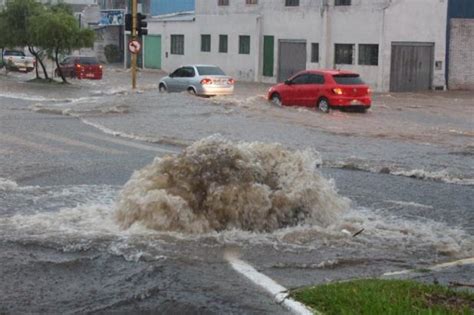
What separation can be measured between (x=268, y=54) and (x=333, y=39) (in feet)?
21.1

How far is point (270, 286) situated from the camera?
7.18 meters

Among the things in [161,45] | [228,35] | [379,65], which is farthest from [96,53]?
[379,65]

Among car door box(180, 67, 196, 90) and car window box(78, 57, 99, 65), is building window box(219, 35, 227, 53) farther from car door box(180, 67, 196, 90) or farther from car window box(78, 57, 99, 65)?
car door box(180, 67, 196, 90)

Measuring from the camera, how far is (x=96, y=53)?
77.7m

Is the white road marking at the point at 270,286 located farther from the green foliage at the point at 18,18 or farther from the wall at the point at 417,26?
the green foliage at the point at 18,18

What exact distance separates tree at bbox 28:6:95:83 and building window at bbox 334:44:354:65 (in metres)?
12.5

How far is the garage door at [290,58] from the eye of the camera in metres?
45.9

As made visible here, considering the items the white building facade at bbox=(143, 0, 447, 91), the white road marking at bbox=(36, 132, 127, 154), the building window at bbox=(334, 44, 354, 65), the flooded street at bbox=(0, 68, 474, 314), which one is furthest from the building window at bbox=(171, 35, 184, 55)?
the flooded street at bbox=(0, 68, 474, 314)

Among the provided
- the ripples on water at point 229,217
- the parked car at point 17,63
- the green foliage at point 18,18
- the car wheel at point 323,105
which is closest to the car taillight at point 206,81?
the car wheel at point 323,105

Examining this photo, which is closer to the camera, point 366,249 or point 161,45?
point 366,249

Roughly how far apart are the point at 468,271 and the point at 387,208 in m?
3.31

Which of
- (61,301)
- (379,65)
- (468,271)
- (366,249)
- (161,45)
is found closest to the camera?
(61,301)

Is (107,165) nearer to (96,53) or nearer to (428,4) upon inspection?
(428,4)

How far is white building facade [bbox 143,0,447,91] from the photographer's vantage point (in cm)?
4069
